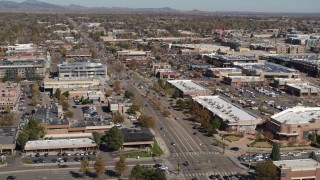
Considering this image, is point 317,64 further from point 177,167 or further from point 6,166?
point 6,166

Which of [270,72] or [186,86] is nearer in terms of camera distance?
[186,86]

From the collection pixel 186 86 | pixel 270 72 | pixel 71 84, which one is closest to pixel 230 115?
pixel 186 86

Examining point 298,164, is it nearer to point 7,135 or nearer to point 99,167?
point 99,167

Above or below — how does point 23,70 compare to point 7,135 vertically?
above

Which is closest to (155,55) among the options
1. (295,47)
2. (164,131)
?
(295,47)

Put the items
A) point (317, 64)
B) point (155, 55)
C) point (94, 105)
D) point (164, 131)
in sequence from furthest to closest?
point (155, 55) < point (317, 64) < point (94, 105) < point (164, 131)

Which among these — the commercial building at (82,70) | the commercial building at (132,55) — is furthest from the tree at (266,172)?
the commercial building at (132,55)

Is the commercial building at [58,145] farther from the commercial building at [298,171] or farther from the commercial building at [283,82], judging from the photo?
the commercial building at [283,82]
